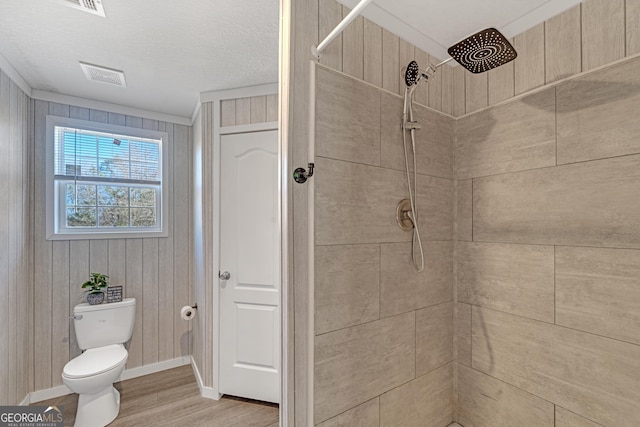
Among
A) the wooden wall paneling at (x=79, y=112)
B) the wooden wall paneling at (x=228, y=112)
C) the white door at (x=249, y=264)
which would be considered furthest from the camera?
the wooden wall paneling at (x=79, y=112)

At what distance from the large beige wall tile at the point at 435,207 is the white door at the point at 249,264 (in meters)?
1.13

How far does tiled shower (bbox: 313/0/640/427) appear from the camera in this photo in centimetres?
109

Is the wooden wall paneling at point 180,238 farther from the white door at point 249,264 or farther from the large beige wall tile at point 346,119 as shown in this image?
the large beige wall tile at point 346,119

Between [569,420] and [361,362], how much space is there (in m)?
0.89

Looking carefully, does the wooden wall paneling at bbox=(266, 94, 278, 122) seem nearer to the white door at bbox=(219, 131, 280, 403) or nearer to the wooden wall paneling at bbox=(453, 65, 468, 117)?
the white door at bbox=(219, 131, 280, 403)

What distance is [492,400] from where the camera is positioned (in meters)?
1.44

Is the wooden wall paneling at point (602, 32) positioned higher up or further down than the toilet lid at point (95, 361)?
higher up

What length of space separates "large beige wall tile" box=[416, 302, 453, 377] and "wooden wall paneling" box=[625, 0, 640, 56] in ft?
4.26

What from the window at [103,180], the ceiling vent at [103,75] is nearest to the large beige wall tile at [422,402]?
the window at [103,180]

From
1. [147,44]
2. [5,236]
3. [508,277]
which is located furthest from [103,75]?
[508,277]

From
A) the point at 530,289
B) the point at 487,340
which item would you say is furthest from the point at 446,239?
the point at 487,340

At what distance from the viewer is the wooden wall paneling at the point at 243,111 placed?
228 cm

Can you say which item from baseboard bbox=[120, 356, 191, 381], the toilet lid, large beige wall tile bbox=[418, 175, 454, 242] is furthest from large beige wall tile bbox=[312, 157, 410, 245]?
baseboard bbox=[120, 356, 191, 381]

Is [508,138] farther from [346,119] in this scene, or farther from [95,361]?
[95,361]
